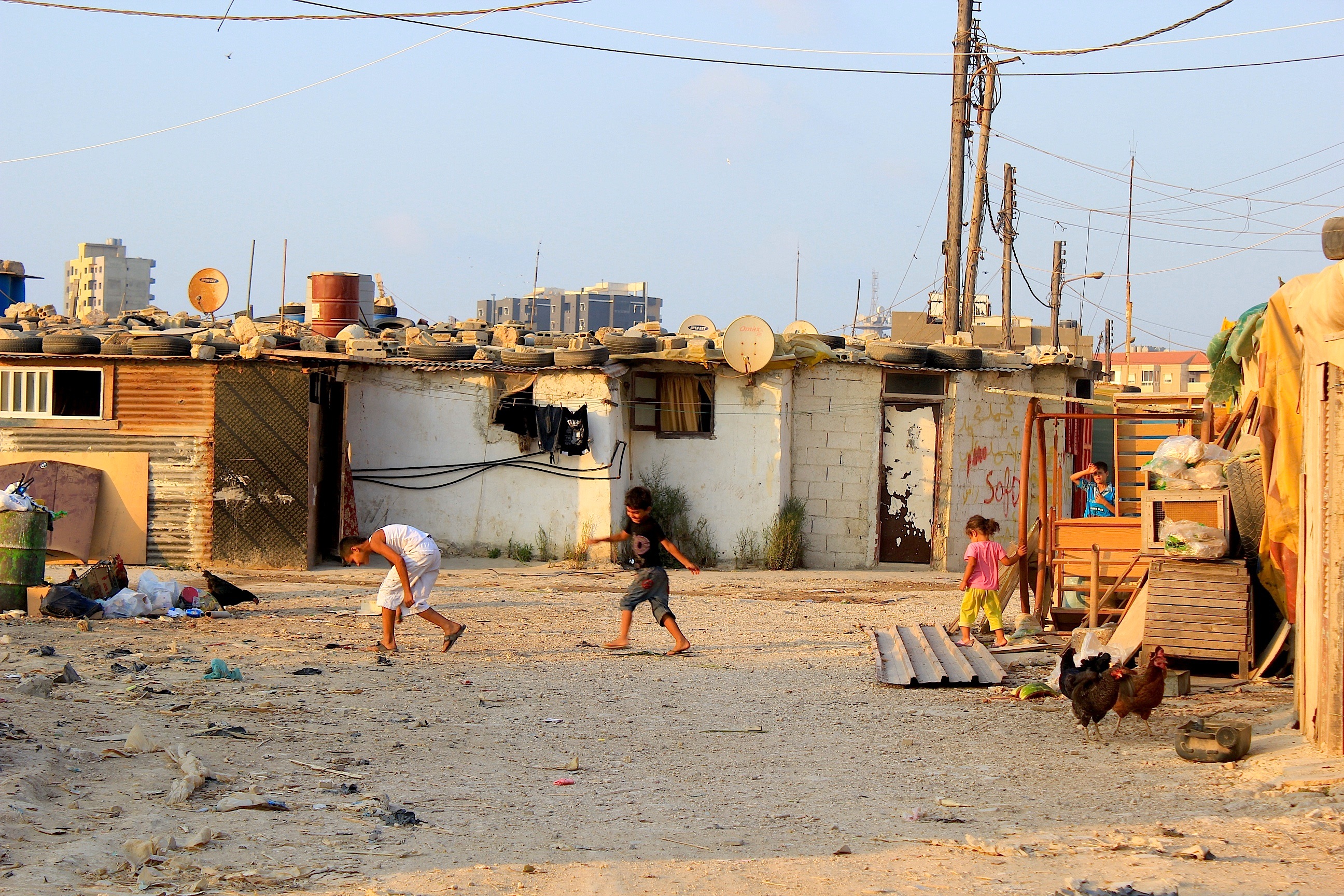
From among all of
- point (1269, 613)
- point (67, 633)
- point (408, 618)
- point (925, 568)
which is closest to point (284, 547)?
point (408, 618)

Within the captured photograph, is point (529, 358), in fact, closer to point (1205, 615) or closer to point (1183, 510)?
point (1183, 510)

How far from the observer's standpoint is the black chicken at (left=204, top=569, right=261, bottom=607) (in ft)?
39.2

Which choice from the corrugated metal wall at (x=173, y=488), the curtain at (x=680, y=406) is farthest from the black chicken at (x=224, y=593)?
the curtain at (x=680, y=406)

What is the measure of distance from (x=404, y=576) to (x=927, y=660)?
4.13 metres

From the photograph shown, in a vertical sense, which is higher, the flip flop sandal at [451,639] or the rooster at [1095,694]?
the rooster at [1095,694]

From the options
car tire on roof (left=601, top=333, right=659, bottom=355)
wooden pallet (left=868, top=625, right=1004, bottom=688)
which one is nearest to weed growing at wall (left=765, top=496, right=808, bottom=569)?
car tire on roof (left=601, top=333, right=659, bottom=355)

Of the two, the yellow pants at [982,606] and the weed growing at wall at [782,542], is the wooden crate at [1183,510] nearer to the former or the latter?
the yellow pants at [982,606]

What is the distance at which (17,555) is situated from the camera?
11016mm

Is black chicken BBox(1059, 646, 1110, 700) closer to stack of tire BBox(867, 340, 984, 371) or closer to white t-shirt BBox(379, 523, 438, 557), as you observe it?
white t-shirt BBox(379, 523, 438, 557)

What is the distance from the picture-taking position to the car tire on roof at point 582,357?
17.2m

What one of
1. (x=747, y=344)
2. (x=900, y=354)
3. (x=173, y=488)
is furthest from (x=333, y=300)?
(x=900, y=354)

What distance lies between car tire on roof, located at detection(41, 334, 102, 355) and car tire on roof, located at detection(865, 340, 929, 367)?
10829 mm

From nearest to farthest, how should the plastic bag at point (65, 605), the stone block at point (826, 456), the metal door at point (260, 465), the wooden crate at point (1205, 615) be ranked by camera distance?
the wooden crate at point (1205, 615)
the plastic bag at point (65, 605)
the metal door at point (260, 465)
the stone block at point (826, 456)

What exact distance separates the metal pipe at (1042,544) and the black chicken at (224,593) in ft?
25.1
